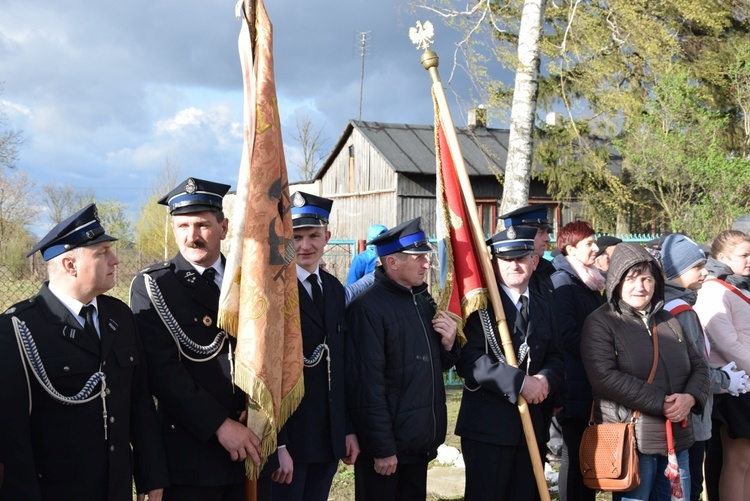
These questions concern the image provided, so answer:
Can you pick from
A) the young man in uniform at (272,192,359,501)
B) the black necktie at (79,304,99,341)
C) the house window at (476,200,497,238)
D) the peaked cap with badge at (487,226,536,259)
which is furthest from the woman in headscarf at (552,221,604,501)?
the house window at (476,200,497,238)

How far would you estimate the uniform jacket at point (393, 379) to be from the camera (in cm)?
374

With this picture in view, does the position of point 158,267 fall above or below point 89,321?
above

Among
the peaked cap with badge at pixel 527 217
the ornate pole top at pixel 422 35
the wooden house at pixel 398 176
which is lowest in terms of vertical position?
the peaked cap with badge at pixel 527 217

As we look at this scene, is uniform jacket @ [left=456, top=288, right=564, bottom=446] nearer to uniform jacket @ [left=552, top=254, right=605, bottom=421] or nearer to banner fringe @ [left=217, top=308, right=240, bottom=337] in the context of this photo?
uniform jacket @ [left=552, top=254, right=605, bottom=421]

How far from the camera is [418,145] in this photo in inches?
1137

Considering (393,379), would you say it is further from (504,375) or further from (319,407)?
(504,375)

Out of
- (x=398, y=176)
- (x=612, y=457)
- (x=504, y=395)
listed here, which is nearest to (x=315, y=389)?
(x=504, y=395)

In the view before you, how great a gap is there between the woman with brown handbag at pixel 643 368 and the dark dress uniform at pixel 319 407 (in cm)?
151

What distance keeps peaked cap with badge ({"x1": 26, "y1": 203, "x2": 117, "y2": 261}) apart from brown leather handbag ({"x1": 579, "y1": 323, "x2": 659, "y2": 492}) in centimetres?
290

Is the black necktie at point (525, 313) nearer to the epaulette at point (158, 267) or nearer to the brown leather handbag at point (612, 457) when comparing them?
the brown leather handbag at point (612, 457)

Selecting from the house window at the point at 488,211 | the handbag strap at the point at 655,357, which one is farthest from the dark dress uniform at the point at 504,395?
the house window at the point at 488,211

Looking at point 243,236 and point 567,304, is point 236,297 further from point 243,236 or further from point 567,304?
point 567,304

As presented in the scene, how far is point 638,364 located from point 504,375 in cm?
82

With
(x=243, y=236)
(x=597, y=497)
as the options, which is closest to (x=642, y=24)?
(x=597, y=497)
